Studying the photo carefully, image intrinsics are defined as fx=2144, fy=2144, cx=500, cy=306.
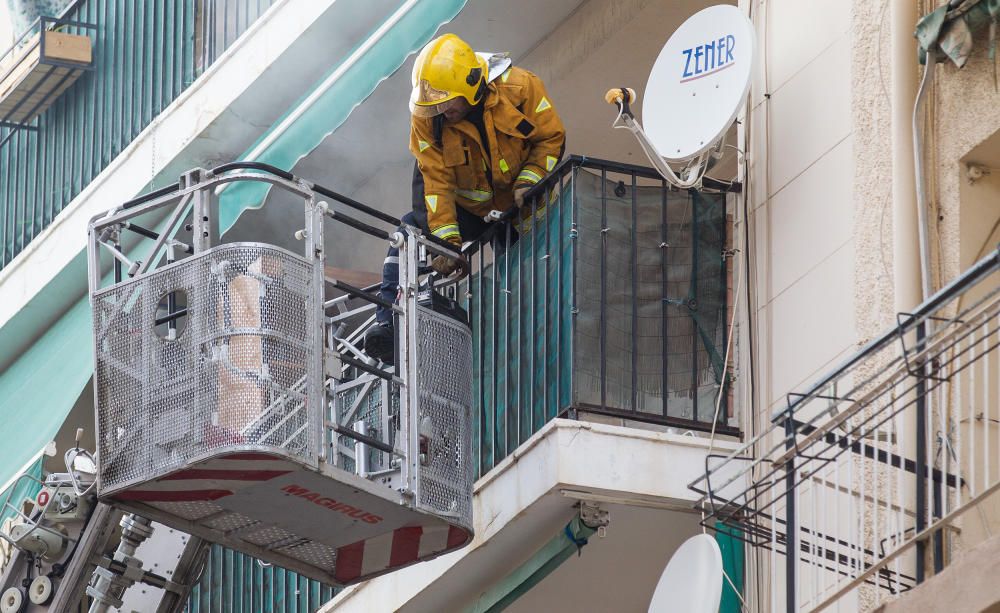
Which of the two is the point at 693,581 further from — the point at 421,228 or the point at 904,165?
the point at 421,228

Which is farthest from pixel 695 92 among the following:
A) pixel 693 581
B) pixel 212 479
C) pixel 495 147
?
pixel 212 479

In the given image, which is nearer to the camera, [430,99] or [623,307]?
[623,307]

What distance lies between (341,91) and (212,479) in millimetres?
3129

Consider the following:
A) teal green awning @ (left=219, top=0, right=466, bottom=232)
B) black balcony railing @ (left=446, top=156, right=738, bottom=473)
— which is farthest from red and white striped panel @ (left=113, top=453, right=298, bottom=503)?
teal green awning @ (left=219, top=0, right=466, bottom=232)

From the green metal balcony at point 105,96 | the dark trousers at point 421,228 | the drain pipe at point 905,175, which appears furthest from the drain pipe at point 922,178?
the green metal balcony at point 105,96

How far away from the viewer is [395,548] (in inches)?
418

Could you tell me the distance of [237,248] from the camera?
9797 mm

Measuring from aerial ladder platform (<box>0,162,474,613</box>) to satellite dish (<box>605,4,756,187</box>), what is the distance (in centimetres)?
128

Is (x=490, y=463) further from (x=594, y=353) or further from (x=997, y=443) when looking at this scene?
(x=997, y=443)

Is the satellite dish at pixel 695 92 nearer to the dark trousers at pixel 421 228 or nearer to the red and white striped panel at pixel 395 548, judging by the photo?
the dark trousers at pixel 421 228

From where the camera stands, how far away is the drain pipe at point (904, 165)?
9.30 meters

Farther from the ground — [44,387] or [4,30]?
[4,30]

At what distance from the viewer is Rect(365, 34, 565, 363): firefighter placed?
11.2 meters

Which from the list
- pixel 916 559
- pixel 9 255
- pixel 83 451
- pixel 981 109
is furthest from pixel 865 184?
pixel 9 255
